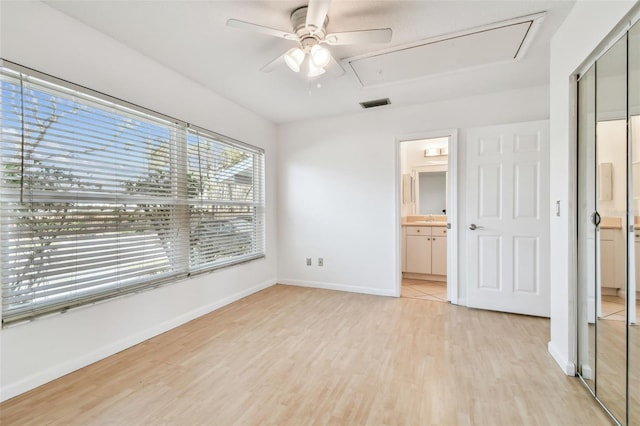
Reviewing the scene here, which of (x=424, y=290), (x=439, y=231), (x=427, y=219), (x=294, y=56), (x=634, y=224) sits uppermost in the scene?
(x=294, y=56)

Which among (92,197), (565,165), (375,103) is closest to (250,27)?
(92,197)

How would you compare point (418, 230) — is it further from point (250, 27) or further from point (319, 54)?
point (250, 27)

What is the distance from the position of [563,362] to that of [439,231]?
2.64m

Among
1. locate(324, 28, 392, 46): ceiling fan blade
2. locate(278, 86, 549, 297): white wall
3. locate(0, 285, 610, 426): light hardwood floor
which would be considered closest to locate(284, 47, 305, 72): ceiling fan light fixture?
locate(324, 28, 392, 46): ceiling fan blade

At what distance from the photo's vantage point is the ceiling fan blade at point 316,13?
1540mm

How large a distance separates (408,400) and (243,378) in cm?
108

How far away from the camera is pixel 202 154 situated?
312 cm

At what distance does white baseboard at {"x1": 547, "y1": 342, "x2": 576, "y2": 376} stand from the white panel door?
96 centimetres

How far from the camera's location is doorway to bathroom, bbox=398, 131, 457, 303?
3.48 meters

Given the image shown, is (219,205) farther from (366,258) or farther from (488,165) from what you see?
(488,165)

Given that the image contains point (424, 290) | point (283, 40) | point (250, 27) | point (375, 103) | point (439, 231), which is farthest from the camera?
point (439, 231)

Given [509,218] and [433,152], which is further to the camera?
[433,152]

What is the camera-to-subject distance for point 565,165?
1948 mm

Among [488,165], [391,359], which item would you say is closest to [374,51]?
[488,165]
